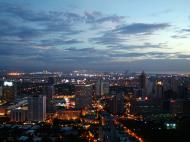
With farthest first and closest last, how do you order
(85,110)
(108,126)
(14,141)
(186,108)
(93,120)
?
(85,110) → (186,108) → (93,120) → (108,126) → (14,141)

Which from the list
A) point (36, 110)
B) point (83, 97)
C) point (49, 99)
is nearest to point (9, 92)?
point (49, 99)

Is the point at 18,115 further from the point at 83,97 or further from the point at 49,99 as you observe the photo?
the point at 83,97

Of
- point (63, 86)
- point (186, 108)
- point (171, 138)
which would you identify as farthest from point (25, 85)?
point (171, 138)

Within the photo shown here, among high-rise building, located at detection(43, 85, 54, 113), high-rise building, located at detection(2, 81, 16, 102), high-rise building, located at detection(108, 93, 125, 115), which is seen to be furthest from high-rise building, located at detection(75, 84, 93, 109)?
high-rise building, located at detection(2, 81, 16, 102)

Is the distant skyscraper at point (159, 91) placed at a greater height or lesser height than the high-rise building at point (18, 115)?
greater

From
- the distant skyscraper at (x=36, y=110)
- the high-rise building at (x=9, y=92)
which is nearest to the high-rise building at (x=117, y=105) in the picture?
the distant skyscraper at (x=36, y=110)

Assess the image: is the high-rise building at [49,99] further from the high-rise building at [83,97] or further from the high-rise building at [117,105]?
the high-rise building at [117,105]

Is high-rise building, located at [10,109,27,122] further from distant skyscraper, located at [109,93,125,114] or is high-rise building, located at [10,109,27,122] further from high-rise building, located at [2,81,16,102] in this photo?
high-rise building, located at [2,81,16,102]

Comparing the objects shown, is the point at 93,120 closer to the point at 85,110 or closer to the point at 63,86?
the point at 85,110

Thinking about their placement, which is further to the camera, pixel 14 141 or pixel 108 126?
pixel 108 126

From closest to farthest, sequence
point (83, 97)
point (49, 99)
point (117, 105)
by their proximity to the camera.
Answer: point (117, 105) → point (49, 99) → point (83, 97)

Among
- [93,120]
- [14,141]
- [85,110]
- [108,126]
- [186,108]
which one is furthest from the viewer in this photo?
[85,110]
